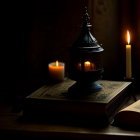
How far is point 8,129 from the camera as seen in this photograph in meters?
1.31

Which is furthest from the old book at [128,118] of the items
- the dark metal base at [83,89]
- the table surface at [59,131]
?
the dark metal base at [83,89]

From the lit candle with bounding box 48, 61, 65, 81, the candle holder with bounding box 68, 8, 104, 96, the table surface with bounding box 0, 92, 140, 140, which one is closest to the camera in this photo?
the table surface with bounding box 0, 92, 140, 140

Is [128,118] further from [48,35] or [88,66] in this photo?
[48,35]

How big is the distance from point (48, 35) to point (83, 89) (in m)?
0.40

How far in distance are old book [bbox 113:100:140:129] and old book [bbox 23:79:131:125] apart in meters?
0.04

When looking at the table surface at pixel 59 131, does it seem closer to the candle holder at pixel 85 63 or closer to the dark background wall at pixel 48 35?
the candle holder at pixel 85 63

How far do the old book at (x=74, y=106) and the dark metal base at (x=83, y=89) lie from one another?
0.02 m

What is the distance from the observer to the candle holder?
145 centimetres

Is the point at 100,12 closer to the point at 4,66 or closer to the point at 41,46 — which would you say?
the point at 41,46

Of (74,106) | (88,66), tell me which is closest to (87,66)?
(88,66)

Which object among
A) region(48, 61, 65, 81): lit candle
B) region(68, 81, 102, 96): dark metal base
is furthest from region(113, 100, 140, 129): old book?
region(48, 61, 65, 81): lit candle

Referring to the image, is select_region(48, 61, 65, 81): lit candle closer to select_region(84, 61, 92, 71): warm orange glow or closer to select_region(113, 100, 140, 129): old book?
select_region(84, 61, 92, 71): warm orange glow

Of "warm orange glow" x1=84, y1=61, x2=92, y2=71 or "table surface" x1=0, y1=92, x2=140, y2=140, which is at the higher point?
"warm orange glow" x1=84, y1=61, x2=92, y2=71

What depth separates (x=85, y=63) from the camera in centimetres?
146
